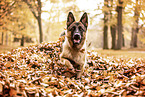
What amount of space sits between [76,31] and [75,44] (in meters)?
0.42

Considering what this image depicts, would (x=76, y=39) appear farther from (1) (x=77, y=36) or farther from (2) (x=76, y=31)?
(2) (x=76, y=31)

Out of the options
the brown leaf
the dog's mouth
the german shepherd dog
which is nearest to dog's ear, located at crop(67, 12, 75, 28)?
the german shepherd dog

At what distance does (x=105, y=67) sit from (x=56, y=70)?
2044 millimetres

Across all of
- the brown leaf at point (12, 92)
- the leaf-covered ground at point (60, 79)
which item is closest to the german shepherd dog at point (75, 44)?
the leaf-covered ground at point (60, 79)

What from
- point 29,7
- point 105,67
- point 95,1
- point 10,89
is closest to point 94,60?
point 105,67

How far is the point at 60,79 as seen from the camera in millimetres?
4117

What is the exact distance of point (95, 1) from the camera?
48.4 feet

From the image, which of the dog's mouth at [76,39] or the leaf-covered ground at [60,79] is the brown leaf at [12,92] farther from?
the dog's mouth at [76,39]

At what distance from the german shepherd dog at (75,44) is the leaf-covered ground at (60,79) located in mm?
289

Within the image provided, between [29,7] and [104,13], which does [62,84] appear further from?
[104,13]

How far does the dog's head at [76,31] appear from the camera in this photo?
419 cm

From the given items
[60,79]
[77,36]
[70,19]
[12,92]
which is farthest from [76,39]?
[12,92]

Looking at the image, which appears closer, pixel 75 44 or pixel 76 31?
pixel 76 31

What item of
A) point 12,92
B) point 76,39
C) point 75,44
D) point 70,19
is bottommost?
point 12,92
